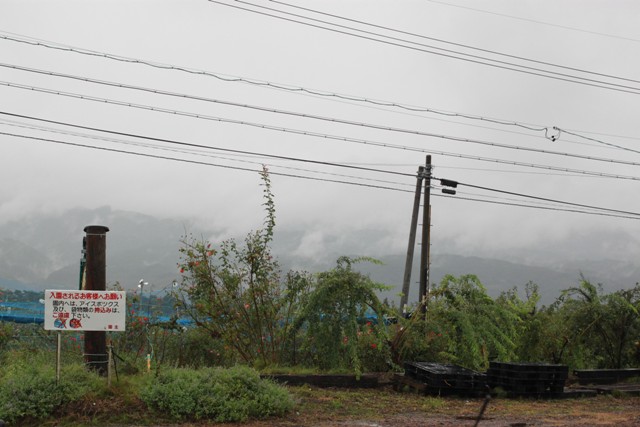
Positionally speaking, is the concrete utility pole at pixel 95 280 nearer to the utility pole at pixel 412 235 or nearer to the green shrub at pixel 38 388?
the green shrub at pixel 38 388

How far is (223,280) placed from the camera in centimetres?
1497

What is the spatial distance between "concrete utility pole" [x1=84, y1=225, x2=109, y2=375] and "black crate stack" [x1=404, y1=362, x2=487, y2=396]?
6.34 meters

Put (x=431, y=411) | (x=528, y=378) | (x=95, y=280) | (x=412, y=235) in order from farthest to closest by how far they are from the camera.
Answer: (x=412, y=235) → (x=528, y=378) → (x=431, y=411) → (x=95, y=280)

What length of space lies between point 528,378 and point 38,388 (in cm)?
974

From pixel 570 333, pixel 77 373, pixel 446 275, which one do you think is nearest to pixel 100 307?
pixel 77 373

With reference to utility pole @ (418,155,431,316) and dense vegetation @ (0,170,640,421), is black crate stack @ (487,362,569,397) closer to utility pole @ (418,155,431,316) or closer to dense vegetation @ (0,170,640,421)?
dense vegetation @ (0,170,640,421)

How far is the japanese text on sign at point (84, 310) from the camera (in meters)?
10.7

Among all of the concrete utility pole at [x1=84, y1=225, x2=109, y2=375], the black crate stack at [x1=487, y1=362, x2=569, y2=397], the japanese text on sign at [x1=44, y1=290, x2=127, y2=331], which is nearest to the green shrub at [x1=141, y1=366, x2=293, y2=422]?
the japanese text on sign at [x1=44, y1=290, x2=127, y2=331]

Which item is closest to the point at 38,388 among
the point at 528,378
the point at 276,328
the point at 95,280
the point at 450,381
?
the point at 95,280

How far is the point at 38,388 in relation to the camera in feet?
34.0

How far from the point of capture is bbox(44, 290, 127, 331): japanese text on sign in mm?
10703

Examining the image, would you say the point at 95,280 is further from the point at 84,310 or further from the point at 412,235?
the point at 412,235

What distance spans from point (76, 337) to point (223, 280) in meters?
3.49

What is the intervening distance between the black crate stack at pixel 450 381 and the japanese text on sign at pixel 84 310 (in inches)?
251
